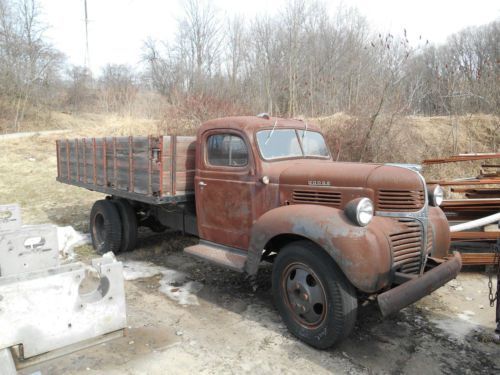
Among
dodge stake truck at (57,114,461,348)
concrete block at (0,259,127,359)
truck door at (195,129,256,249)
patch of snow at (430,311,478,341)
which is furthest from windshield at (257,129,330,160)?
patch of snow at (430,311,478,341)

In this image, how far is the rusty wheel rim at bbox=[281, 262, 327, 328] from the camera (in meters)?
3.44

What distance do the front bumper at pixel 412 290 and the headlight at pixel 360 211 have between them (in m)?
→ 0.57

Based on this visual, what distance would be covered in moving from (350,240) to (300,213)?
1.86 ft

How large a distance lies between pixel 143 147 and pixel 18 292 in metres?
2.93

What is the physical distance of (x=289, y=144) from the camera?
15.1 feet

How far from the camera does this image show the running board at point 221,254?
4.21 meters

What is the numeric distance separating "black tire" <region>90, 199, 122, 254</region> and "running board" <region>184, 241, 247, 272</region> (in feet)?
6.60

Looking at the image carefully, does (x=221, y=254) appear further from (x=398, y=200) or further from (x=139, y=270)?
(x=398, y=200)

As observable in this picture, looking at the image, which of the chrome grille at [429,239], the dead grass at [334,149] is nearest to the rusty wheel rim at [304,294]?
the chrome grille at [429,239]

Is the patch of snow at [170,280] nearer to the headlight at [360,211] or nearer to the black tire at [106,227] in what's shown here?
the black tire at [106,227]

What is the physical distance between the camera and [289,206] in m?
3.80

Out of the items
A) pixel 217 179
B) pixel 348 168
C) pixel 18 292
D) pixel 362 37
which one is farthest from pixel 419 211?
pixel 362 37

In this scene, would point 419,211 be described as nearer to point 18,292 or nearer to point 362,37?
point 18,292

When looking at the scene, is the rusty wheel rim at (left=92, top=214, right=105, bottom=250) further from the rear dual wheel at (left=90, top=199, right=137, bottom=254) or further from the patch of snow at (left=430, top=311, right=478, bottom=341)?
the patch of snow at (left=430, top=311, right=478, bottom=341)
